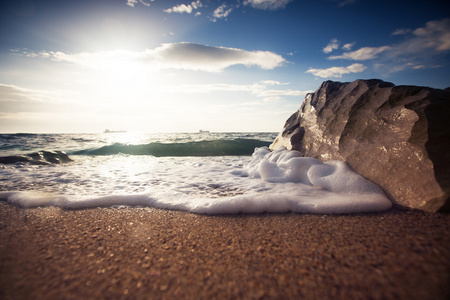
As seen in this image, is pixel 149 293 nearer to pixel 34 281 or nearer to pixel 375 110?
pixel 34 281

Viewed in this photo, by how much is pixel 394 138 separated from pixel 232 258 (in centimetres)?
199

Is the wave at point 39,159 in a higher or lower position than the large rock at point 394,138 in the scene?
lower

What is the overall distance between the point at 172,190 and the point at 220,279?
1738mm

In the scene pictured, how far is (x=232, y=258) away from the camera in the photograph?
109 centimetres

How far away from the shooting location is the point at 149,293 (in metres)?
0.85

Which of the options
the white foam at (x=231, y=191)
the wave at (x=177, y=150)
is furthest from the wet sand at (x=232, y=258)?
the wave at (x=177, y=150)

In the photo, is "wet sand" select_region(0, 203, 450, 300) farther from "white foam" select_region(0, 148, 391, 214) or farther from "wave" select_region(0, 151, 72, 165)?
"wave" select_region(0, 151, 72, 165)

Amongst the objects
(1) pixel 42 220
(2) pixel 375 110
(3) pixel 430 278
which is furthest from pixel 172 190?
(2) pixel 375 110

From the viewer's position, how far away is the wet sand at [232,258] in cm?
84

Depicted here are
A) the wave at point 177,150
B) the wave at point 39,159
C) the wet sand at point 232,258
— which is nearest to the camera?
the wet sand at point 232,258

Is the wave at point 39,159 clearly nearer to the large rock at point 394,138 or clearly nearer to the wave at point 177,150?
the wave at point 177,150

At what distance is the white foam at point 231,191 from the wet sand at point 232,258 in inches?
7.9

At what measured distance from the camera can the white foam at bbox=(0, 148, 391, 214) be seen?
1.80 m

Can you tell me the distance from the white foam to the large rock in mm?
173
